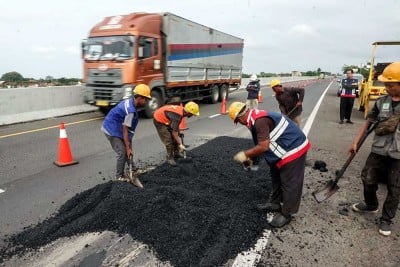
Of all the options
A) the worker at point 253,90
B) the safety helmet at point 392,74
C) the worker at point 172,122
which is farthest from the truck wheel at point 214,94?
the safety helmet at point 392,74

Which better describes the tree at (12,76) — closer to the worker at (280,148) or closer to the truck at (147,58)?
the truck at (147,58)

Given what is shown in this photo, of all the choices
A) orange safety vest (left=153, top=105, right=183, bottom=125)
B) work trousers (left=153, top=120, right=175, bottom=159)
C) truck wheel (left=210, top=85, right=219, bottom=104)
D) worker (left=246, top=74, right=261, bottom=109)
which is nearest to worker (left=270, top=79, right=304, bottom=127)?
orange safety vest (left=153, top=105, right=183, bottom=125)

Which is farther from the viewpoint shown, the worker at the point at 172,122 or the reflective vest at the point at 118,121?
the worker at the point at 172,122

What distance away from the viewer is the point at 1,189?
5273 mm

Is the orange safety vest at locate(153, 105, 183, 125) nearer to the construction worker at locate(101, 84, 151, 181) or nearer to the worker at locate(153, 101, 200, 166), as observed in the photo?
the worker at locate(153, 101, 200, 166)

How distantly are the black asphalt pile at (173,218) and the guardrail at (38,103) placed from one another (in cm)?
805

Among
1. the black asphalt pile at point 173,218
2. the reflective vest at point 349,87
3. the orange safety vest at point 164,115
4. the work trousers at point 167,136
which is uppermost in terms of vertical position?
the reflective vest at point 349,87

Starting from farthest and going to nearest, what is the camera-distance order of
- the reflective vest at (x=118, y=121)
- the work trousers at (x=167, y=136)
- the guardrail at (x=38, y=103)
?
the guardrail at (x=38, y=103)
the work trousers at (x=167, y=136)
the reflective vest at (x=118, y=121)

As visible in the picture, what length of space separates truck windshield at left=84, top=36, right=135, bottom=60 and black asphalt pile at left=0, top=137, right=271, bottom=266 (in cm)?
724

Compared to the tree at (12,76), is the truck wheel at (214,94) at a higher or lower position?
lower

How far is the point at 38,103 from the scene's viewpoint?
12.3 metres

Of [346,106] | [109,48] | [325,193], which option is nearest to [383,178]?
[325,193]

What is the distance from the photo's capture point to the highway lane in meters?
4.67

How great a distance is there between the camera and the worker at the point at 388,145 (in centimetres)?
382
